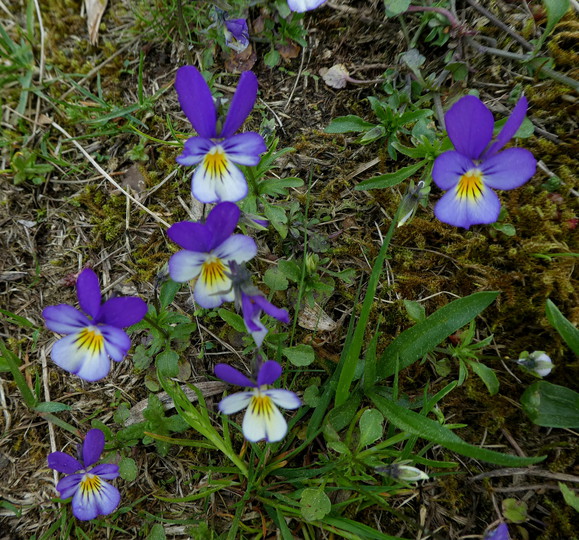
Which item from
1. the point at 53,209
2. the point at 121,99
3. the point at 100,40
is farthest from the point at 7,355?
the point at 100,40

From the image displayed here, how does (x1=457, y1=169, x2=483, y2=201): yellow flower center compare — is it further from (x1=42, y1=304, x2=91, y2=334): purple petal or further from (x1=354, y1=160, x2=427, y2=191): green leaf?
(x1=42, y1=304, x2=91, y2=334): purple petal

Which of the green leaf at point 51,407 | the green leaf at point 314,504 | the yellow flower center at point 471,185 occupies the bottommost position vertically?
the green leaf at point 51,407

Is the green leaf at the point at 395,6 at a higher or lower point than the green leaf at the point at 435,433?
higher

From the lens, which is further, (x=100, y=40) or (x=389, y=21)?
(x=100, y=40)

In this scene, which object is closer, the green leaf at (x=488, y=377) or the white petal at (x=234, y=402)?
the white petal at (x=234, y=402)

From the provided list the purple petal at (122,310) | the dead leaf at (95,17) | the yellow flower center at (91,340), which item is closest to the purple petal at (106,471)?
the yellow flower center at (91,340)

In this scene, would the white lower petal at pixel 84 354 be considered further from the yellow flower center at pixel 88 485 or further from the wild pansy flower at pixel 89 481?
the yellow flower center at pixel 88 485

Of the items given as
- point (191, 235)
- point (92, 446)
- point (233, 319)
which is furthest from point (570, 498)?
point (92, 446)

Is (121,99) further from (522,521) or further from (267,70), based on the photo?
(522,521)

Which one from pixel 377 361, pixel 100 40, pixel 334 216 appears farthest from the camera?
pixel 100 40
